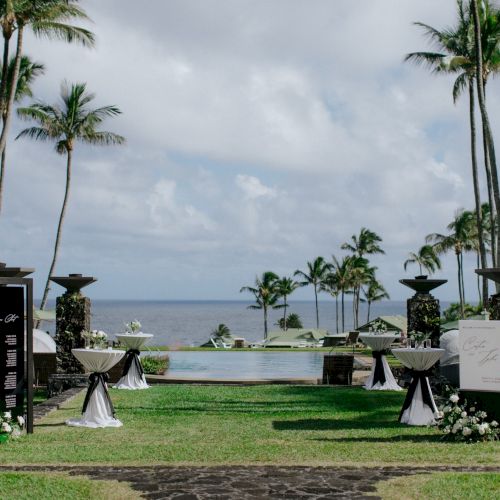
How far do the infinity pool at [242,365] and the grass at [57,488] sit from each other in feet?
38.9

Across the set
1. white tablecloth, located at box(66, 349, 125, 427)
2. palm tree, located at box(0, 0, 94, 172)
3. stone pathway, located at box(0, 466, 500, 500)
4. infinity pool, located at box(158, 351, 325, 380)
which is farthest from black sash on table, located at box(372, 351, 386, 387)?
palm tree, located at box(0, 0, 94, 172)

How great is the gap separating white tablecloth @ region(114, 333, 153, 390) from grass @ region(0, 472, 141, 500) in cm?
873

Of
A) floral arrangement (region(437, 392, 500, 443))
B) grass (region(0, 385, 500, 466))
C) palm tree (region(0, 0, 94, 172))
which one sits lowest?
grass (region(0, 385, 500, 466))

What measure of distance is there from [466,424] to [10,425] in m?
6.26

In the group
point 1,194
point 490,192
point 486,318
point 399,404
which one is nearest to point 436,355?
point 486,318

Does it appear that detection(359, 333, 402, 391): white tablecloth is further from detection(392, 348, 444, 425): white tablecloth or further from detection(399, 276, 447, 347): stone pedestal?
detection(392, 348, 444, 425): white tablecloth

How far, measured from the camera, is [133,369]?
672 inches

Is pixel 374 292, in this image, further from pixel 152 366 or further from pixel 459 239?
pixel 152 366

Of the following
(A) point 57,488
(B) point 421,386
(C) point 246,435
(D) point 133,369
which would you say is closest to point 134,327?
(D) point 133,369

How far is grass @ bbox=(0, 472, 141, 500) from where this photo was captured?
7.03 m

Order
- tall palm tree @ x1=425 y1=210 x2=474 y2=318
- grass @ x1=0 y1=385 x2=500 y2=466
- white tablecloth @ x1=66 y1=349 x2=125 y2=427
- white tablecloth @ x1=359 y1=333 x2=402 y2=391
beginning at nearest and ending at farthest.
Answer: grass @ x1=0 y1=385 x2=500 y2=466
white tablecloth @ x1=66 y1=349 x2=125 y2=427
white tablecloth @ x1=359 y1=333 x2=402 y2=391
tall palm tree @ x1=425 y1=210 x2=474 y2=318

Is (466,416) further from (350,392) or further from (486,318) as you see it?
(350,392)

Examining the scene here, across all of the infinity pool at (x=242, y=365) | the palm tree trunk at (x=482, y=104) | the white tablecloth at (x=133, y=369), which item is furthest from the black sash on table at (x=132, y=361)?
the palm tree trunk at (x=482, y=104)

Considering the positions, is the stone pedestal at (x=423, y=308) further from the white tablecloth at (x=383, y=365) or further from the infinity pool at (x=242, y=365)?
the infinity pool at (x=242, y=365)
